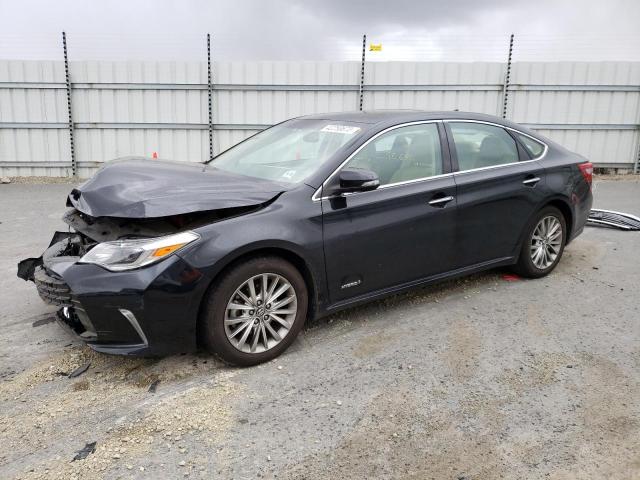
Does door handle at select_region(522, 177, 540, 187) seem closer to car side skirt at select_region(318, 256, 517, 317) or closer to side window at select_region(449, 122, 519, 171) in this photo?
side window at select_region(449, 122, 519, 171)

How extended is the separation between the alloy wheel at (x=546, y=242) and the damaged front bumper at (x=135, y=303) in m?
3.16

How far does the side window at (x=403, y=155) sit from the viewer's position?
13.0 ft

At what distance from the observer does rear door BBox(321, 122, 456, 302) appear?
3713mm

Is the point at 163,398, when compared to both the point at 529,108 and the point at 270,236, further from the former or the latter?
the point at 529,108

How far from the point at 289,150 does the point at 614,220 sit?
5211mm

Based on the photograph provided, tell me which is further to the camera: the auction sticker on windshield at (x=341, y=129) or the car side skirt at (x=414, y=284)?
the auction sticker on windshield at (x=341, y=129)

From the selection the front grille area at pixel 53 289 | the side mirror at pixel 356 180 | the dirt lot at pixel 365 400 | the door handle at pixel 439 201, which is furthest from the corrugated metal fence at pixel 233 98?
the front grille area at pixel 53 289

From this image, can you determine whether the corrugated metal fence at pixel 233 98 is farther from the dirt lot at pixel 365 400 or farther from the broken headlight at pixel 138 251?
the broken headlight at pixel 138 251

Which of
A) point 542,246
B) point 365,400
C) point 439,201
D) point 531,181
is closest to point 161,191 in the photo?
point 365,400

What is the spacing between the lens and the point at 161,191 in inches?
132

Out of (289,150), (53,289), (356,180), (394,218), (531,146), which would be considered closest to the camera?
(53,289)

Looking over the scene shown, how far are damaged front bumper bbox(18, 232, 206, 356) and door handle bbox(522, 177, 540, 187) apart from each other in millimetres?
2961

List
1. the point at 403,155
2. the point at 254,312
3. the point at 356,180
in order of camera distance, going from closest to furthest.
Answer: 1. the point at 254,312
2. the point at 356,180
3. the point at 403,155

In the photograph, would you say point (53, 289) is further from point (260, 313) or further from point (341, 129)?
point (341, 129)
